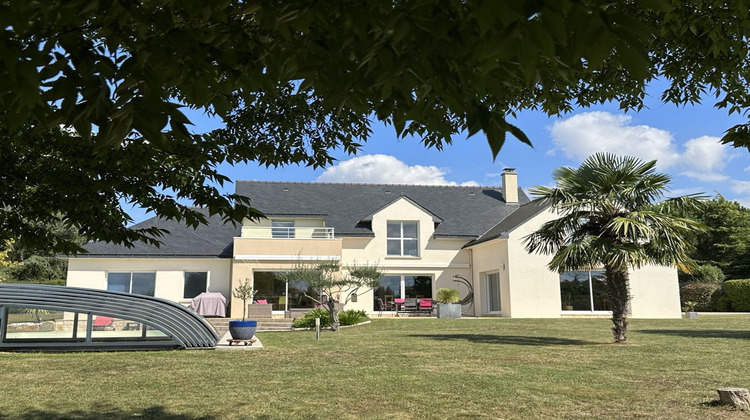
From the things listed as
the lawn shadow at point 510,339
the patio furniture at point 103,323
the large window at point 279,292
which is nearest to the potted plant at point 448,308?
the large window at point 279,292

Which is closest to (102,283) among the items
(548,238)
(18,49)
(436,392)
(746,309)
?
(548,238)

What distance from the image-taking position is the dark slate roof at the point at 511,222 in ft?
92.8

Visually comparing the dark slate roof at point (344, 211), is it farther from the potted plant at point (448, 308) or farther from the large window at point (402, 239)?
the potted plant at point (448, 308)

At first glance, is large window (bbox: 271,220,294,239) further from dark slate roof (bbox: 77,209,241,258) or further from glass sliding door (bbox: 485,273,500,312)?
glass sliding door (bbox: 485,273,500,312)

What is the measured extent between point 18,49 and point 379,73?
1194mm

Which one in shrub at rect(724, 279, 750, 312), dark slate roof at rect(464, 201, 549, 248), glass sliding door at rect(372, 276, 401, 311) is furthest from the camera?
shrub at rect(724, 279, 750, 312)

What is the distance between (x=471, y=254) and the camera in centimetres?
3178

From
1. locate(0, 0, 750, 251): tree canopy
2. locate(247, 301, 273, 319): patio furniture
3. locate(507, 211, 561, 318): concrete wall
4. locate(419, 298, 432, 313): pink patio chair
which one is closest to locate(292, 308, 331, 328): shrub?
locate(247, 301, 273, 319): patio furniture

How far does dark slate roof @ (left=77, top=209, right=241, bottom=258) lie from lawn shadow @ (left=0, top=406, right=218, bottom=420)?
67.7 feet

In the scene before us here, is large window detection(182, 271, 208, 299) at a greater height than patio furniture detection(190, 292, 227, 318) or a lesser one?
greater

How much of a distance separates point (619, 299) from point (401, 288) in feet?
55.5

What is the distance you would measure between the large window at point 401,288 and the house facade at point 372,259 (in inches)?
2.2

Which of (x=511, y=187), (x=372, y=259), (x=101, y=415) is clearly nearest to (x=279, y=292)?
(x=372, y=259)

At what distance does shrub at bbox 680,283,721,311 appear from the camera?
34312 millimetres
